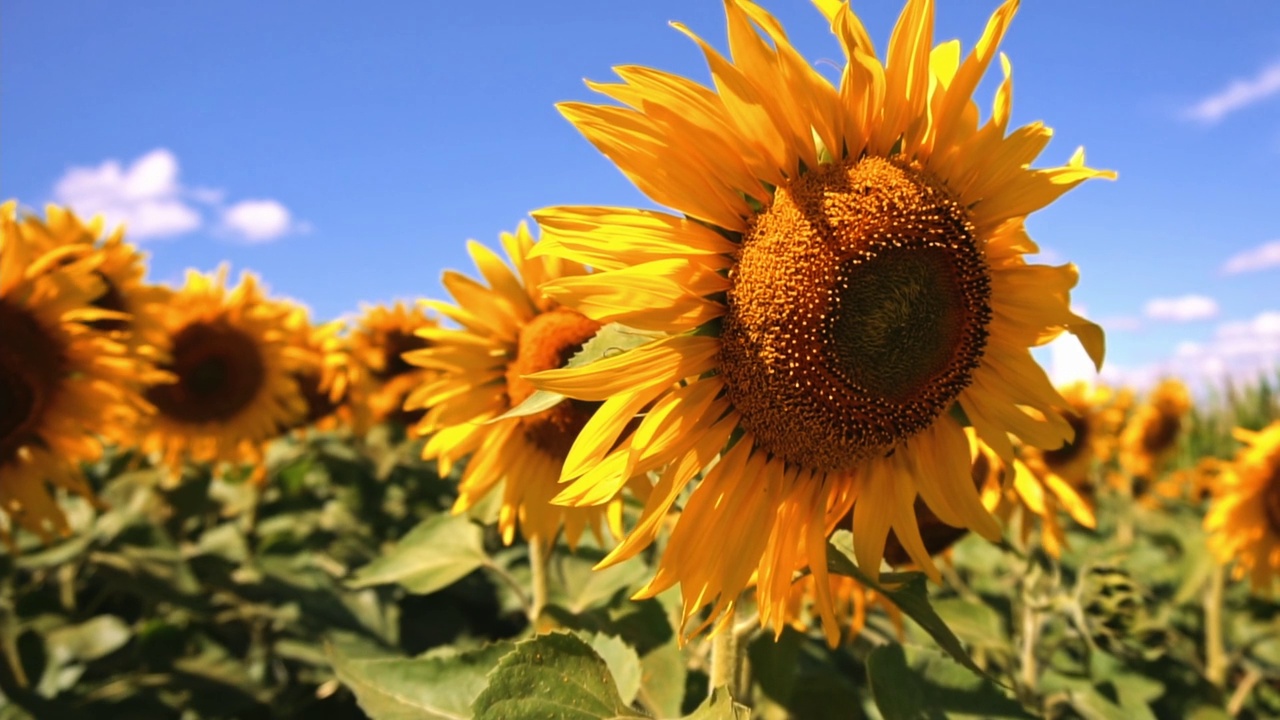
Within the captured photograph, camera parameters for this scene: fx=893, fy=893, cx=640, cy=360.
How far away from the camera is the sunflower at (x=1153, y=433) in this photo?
24.5ft

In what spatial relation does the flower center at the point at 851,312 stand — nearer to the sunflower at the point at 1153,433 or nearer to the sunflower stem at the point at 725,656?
the sunflower stem at the point at 725,656

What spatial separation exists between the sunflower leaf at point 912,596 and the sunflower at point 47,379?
3.12 m

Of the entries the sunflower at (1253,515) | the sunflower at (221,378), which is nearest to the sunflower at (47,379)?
the sunflower at (221,378)

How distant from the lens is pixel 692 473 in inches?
61.4

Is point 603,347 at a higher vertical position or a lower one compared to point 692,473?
higher

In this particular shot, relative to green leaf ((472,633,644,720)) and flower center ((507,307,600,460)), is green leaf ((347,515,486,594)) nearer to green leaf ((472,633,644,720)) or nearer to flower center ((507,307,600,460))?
flower center ((507,307,600,460))

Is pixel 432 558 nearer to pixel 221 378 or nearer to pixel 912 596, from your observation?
pixel 912 596

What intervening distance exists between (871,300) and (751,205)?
268mm

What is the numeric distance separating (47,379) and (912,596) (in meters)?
3.55

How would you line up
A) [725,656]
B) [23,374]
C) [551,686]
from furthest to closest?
[23,374], [725,656], [551,686]

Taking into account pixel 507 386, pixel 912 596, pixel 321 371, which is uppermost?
pixel 321 371

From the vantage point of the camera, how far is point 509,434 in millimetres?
2414

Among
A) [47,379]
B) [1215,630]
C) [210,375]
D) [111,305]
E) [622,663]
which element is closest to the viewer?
[622,663]

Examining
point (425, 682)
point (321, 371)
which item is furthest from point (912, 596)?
point (321, 371)
